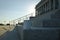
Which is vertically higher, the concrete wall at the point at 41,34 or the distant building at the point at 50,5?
the distant building at the point at 50,5

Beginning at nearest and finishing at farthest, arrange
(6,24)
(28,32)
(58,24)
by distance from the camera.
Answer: (28,32), (58,24), (6,24)

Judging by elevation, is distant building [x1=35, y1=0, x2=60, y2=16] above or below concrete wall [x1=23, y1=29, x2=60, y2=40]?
above

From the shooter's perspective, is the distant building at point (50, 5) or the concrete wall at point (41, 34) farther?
the distant building at point (50, 5)

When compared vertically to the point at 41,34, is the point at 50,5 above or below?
above

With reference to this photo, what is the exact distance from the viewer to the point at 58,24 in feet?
39.0

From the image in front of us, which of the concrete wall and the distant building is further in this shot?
the distant building

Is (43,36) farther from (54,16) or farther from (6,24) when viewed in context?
(6,24)

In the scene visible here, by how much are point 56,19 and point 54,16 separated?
0.61m

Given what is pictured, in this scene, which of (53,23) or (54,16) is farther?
(54,16)

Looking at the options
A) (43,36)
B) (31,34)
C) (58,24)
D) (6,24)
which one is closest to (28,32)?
(31,34)

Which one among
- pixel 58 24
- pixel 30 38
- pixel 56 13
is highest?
pixel 56 13

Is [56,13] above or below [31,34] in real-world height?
above

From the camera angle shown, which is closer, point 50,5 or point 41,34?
point 41,34

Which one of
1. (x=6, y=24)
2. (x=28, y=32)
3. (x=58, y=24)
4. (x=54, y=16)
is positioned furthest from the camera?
(x=6, y=24)
